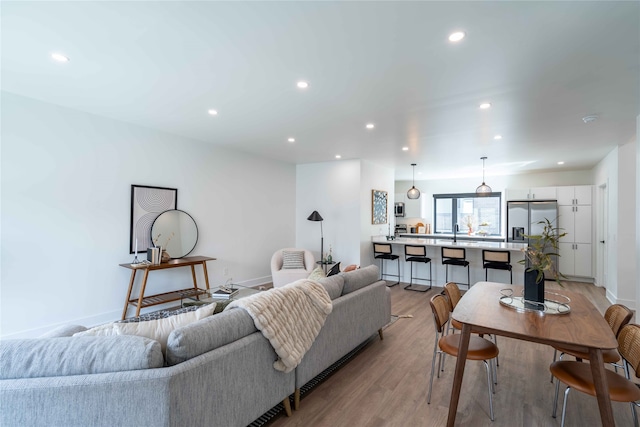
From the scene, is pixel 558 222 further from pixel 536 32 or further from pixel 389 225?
pixel 536 32

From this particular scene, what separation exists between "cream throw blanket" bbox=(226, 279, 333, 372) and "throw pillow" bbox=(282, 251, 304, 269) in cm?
317

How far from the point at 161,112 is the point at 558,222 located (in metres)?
8.05

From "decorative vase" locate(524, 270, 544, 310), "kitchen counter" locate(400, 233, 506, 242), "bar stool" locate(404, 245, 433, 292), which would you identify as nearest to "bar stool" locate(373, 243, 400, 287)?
"bar stool" locate(404, 245, 433, 292)

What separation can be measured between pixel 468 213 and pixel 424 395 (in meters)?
7.75

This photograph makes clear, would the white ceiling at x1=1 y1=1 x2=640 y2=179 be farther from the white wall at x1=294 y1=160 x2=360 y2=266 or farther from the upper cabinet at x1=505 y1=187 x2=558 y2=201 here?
the upper cabinet at x1=505 y1=187 x2=558 y2=201

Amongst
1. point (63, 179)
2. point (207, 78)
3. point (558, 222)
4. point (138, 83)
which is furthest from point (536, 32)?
point (558, 222)

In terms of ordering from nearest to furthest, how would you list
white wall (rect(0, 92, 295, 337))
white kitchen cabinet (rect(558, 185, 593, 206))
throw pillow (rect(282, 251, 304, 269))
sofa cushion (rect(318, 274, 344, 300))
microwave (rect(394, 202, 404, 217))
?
sofa cushion (rect(318, 274, 344, 300)) → white wall (rect(0, 92, 295, 337)) → throw pillow (rect(282, 251, 304, 269)) → white kitchen cabinet (rect(558, 185, 593, 206)) → microwave (rect(394, 202, 404, 217))

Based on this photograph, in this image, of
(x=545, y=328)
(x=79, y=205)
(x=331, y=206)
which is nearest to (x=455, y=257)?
(x=331, y=206)

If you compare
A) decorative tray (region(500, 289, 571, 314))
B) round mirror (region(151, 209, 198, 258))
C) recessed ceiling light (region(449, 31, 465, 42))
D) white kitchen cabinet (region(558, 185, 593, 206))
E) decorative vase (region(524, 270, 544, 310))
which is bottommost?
decorative tray (region(500, 289, 571, 314))

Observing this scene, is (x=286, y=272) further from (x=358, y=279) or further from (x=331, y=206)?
(x=358, y=279)

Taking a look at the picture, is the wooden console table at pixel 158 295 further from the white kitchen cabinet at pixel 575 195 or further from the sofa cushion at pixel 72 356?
the white kitchen cabinet at pixel 575 195

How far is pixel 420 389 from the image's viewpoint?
2594 millimetres

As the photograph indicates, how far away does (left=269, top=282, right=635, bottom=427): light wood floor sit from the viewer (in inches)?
87.0

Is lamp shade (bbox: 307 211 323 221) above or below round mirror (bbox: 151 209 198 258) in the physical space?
above
